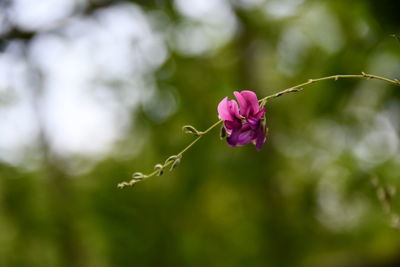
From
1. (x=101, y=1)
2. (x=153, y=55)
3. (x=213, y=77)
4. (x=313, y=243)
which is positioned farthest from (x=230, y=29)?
(x=313, y=243)

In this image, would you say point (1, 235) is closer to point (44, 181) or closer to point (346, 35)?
point (44, 181)

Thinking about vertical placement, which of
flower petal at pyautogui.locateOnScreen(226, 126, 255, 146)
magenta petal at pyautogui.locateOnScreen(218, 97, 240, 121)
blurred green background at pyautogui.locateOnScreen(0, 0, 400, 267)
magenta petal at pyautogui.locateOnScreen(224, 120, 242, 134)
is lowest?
flower petal at pyautogui.locateOnScreen(226, 126, 255, 146)

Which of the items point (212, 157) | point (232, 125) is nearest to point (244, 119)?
point (232, 125)

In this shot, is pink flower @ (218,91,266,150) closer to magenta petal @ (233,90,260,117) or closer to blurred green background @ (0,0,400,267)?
magenta petal @ (233,90,260,117)

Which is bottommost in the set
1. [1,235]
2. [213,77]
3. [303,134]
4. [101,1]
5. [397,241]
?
[397,241]

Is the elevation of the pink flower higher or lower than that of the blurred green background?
lower

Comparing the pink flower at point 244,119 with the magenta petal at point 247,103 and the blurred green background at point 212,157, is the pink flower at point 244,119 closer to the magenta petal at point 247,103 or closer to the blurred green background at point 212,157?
the magenta petal at point 247,103

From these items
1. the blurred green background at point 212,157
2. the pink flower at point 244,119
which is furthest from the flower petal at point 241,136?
the blurred green background at point 212,157

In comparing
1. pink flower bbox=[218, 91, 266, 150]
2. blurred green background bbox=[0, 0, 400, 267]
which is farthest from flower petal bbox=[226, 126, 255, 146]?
blurred green background bbox=[0, 0, 400, 267]
